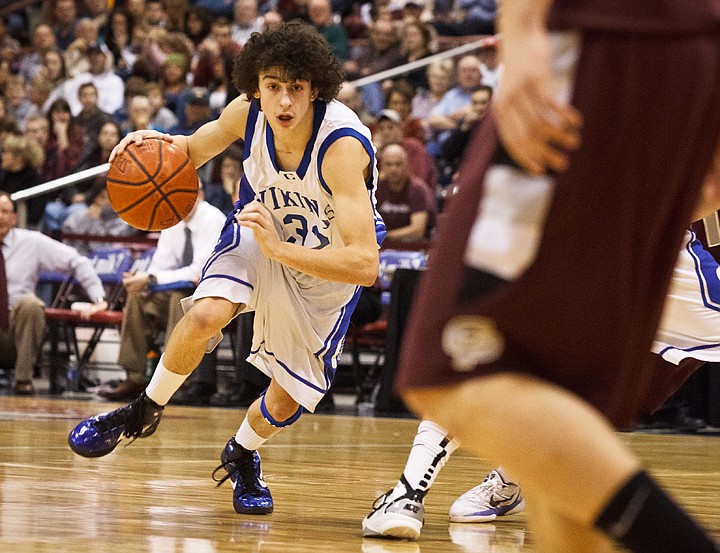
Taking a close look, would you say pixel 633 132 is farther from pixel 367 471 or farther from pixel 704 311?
pixel 367 471

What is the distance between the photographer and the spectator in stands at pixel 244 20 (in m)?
12.5

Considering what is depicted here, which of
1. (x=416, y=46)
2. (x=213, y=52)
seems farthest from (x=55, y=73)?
(x=416, y=46)

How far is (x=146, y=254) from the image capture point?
9.36 metres

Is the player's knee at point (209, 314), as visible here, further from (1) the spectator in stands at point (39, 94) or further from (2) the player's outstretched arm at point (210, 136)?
(1) the spectator in stands at point (39, 94)

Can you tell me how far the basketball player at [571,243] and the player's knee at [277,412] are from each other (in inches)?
95.6

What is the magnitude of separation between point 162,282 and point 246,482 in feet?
15.4

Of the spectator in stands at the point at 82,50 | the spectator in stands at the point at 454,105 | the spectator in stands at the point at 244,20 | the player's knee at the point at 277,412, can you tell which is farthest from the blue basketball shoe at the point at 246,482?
the spectator in stands at the point at 82,50

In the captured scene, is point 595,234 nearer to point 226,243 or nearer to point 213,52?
point 226,243

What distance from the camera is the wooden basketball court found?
313 centimetres

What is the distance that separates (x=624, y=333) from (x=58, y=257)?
26.5ft

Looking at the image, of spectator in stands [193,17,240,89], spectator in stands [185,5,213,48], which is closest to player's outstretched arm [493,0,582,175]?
spectator in stands [193,17,240,89]

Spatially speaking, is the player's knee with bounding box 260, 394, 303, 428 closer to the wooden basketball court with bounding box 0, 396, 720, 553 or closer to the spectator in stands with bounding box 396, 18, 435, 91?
the wooden basketball court with bounding box 0, 396, 720, 553

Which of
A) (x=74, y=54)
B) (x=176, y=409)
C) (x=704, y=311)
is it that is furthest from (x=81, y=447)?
(x=74, y=54)

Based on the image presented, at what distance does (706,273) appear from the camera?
4207mm
